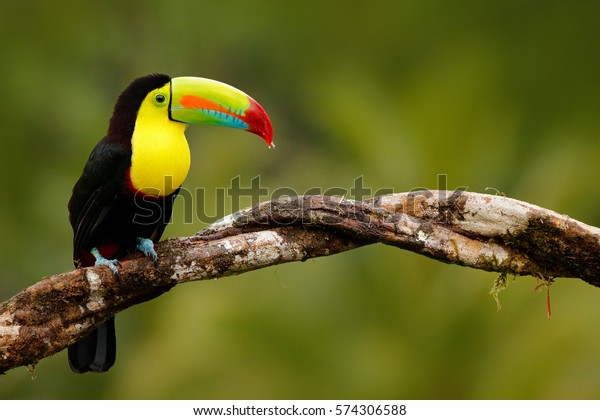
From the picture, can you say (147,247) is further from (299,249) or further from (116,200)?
(299,249)

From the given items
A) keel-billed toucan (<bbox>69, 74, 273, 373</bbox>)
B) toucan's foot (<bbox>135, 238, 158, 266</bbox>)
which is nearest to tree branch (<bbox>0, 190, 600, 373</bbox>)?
toucan's foot (<bbox>135, 238, 158, 266</bbox>)

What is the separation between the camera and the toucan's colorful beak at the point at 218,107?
3.73 metres

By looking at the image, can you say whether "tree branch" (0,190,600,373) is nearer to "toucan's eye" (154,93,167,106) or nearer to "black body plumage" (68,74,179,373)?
"black body plumage" (68,74,179,373)

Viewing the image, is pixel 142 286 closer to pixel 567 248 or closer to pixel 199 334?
pixel 199 334

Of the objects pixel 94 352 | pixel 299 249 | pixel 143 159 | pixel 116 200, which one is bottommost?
pixel 94 352

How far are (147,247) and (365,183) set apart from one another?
5.58ft

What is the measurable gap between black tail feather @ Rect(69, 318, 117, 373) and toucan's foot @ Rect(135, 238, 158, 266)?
1.47ft

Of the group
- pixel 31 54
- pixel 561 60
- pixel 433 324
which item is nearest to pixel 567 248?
pixel 433 324

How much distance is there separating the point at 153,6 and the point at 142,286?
5.50 metres

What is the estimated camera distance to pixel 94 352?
152 inches

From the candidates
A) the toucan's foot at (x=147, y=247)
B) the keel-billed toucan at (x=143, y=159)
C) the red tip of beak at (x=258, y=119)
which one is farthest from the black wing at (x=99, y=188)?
the red tip of beak at (x=258, y=119)

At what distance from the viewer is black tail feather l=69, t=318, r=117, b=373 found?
386cm

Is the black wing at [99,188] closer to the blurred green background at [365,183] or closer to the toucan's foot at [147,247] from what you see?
the toucan's foot at [147,247]

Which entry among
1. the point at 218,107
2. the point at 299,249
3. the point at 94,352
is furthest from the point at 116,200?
the point at 299,249
